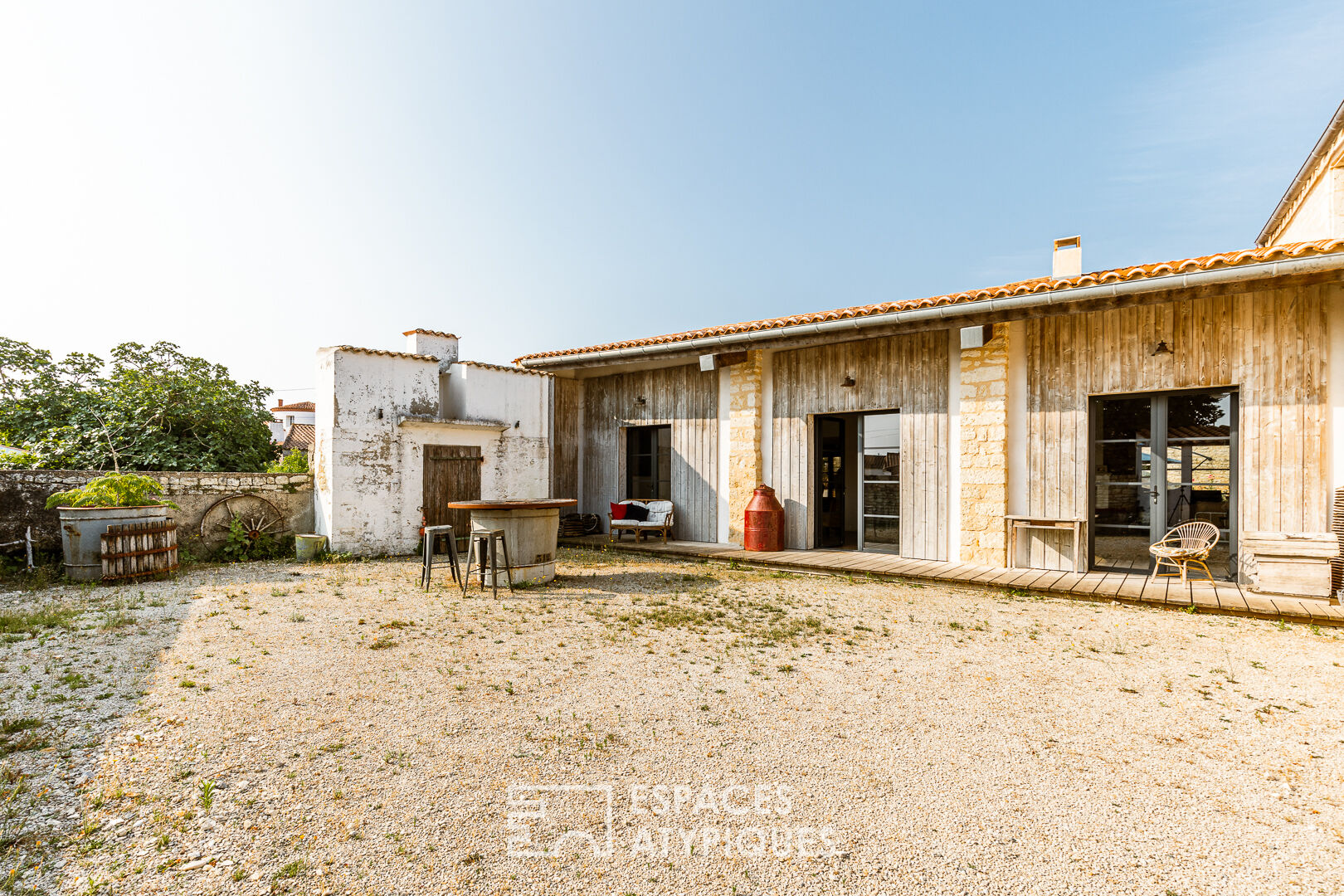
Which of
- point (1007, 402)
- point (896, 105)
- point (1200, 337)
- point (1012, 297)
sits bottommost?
point (1007, 402)

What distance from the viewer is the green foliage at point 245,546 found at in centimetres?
902

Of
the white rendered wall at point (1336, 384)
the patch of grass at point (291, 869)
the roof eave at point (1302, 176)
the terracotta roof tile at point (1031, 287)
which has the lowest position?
the patch of grass at point (291, 869)

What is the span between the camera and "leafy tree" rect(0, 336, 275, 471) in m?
10.1

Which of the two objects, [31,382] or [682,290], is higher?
[682,290]

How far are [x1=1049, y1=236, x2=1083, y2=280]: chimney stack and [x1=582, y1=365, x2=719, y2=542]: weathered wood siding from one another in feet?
16.1

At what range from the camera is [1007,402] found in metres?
7.79

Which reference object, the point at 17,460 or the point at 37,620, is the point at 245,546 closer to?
the point at 17,460

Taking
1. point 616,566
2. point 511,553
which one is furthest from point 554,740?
point 616,566

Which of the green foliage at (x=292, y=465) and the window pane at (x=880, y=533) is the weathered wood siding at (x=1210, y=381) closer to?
the window pane at (x=880, y=533)

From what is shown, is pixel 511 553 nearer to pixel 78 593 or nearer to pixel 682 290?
pixel 78 593

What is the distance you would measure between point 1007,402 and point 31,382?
14.8 meters

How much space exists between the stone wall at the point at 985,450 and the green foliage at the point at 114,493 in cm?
1000

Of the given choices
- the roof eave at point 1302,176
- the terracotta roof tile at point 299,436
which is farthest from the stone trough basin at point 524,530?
the terracotta roof tile at point 299,436

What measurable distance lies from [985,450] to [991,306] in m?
1.80
